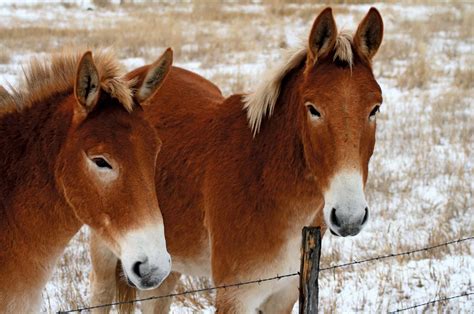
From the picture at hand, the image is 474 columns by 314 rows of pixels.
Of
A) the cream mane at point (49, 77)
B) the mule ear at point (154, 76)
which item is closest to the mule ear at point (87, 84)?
the cream mane at point (49, 77)

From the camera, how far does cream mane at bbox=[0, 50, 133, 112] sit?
3591 mm

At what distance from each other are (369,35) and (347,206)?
1.15 m

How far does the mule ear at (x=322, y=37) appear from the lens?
3.82 metres

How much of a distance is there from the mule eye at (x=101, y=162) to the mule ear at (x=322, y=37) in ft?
4.47

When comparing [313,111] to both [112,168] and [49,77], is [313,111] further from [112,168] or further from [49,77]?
[49,77]

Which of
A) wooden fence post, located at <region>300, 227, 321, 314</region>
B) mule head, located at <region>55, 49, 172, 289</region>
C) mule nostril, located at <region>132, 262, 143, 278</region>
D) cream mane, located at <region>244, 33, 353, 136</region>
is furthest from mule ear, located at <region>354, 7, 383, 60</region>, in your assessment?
mule nostril, located at <region>132, 262, 143, 278</region>

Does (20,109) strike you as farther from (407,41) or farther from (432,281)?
(407,41)

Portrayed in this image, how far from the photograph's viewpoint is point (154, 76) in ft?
11.8

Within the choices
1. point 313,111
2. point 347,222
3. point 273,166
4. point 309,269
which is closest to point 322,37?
point 313,111

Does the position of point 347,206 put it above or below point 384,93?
above

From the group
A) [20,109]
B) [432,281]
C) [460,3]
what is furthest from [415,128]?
[460,3]

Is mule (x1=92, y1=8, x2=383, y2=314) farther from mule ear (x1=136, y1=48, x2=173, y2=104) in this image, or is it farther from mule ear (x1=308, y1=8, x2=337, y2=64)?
mule ear (x1=136, y1=48, x2=173, y2=104)

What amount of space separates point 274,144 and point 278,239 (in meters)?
0.59

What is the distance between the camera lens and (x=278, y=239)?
4.06m
